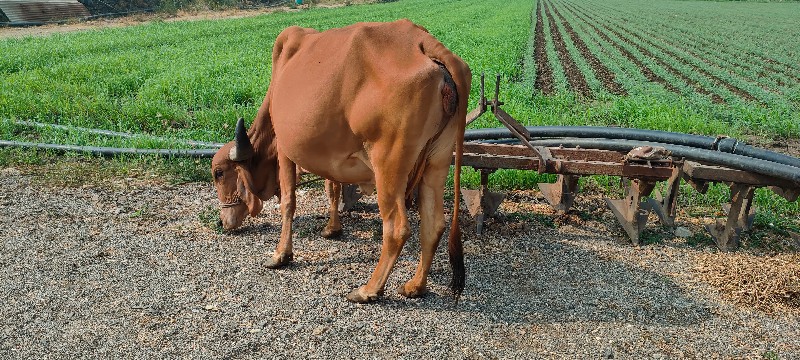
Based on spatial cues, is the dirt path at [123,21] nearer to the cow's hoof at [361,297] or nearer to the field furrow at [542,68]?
the field furrow at [542,68]

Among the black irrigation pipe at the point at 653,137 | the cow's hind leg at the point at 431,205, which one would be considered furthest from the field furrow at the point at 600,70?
the cow's hind leg at the point at 431,205

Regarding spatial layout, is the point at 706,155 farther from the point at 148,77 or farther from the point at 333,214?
the point at 148,77

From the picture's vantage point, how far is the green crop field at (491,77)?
10156 mm

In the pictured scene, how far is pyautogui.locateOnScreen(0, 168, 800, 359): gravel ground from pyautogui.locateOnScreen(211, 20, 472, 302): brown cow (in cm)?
42

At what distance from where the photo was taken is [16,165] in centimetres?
851

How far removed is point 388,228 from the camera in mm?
4793

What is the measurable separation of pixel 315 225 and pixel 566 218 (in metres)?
2.62

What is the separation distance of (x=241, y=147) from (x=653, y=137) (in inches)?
170

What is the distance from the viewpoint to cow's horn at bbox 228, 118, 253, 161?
5758 mm

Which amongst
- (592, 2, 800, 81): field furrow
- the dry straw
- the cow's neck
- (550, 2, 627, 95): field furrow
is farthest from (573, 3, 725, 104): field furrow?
the cow's neck

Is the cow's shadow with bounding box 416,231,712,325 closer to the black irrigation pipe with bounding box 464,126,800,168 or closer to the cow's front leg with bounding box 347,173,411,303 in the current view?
the cow's front leg with bounding box 347,173,411,303

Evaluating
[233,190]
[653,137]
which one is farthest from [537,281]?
[233,190]

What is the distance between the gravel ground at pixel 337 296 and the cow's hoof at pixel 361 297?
0.20 feet

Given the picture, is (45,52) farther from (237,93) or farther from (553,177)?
(553,177)
